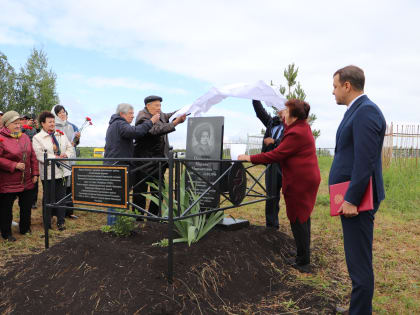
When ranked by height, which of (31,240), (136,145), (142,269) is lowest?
(31,240)

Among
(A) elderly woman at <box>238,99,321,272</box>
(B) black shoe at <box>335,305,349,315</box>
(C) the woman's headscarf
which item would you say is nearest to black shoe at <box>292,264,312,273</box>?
(A) elderly woman at <box>238,99,321,272</box>

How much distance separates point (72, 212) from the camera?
7.49 metres

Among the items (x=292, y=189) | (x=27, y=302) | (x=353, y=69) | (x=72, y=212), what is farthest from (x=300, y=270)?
(x=72, y=212)

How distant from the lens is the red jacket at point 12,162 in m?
5.33

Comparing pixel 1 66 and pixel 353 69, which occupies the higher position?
pixel 1 66

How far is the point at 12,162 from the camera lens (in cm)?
536

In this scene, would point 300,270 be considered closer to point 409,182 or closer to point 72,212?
point 72,212

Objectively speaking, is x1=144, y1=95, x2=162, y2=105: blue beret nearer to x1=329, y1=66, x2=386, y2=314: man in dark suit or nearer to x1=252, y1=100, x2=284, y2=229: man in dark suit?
x1=252, y1=100, x2=284, y2=229: man in dark suit

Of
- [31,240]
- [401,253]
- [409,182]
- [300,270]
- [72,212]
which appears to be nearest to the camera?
[300,270]

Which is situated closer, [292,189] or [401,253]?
[292,189]

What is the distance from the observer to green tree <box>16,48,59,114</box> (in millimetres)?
35156

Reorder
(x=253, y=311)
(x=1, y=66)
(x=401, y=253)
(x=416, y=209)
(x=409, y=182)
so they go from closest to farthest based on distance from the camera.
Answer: (x=253, y=311) → (x=401, y=253) → (x=416, y=209) → (x=409, y=182) → (x=1, y=66)

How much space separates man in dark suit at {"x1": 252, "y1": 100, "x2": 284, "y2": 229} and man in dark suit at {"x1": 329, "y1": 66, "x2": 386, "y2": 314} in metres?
2.47

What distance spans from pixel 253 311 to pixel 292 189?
140 cm
